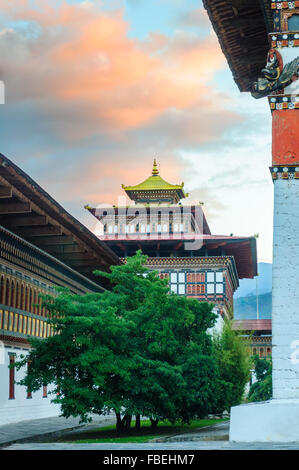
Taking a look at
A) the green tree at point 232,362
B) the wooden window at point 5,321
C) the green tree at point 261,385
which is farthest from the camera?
the green tree at point 261,385

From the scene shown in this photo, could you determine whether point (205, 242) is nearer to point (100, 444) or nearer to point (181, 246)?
point (181, 246)

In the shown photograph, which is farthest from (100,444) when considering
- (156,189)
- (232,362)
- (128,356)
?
(156,189)

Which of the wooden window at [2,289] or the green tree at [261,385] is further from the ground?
the wooden window at [2,289]

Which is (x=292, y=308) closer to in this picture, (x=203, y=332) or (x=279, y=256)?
(x=279, y=256)

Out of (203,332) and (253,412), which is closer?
(253,412)

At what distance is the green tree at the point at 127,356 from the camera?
19469 millimetres

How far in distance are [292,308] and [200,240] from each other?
134 feet

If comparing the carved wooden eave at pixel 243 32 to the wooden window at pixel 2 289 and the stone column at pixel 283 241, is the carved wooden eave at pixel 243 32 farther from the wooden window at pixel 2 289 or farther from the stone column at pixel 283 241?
the wooden window at pixel 2 289

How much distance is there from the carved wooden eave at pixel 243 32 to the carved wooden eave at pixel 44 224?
6.05 meters

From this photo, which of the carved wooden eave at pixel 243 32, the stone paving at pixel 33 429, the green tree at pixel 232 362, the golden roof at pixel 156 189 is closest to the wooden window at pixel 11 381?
the stone paving at pixel 33 429

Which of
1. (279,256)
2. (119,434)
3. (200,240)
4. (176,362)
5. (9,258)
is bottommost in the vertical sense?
(119,434)

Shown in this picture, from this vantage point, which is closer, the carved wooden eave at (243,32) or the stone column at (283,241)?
the stone column at (283,241)
